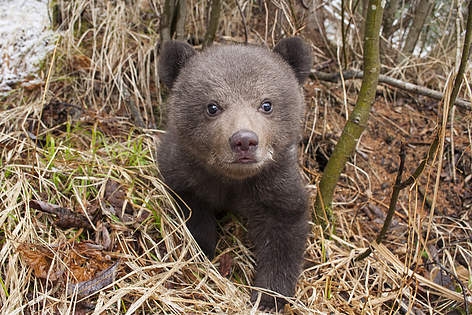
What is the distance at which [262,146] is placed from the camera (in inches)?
113

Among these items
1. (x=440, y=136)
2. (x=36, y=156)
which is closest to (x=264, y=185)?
(x=440, y=136)

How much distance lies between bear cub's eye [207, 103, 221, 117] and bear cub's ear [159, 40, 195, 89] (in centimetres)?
49

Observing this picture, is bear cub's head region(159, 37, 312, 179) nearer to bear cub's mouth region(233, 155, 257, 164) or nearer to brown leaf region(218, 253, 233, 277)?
bear cub's mouth region(233, 155, 257, 164)

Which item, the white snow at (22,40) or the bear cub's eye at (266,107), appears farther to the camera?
the white snow at (22,40)

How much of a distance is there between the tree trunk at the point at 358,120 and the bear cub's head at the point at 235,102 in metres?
0.41

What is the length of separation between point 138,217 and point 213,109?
0.99 m

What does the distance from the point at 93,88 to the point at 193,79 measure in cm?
199

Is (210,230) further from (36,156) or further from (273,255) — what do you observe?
(36,156)

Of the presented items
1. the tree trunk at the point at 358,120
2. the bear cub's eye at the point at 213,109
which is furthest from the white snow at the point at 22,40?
the tree trunk at the point at 358,120

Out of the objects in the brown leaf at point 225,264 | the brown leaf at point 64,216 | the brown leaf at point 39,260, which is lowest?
the brown leaf at point 225,264

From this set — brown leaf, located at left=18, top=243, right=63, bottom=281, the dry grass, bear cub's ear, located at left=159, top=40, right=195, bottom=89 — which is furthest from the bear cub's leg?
brown leaf, located at left=18, top=243, right=63, bottom=281

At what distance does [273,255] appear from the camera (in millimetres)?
3336

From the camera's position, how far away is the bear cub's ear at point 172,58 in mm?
3342

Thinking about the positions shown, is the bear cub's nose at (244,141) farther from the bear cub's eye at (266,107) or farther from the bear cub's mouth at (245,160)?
the bear cub's eye at (266,107)
